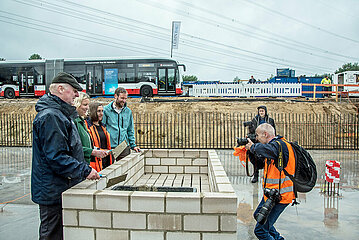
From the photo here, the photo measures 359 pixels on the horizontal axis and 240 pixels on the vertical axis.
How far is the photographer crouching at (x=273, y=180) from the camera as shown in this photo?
309 cm

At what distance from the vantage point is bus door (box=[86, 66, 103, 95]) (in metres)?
19.1

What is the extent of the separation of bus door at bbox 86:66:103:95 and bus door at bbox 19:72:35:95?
4129 mm

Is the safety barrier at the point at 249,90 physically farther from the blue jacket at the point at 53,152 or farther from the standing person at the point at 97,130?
the blue jacket at the point at 53,152

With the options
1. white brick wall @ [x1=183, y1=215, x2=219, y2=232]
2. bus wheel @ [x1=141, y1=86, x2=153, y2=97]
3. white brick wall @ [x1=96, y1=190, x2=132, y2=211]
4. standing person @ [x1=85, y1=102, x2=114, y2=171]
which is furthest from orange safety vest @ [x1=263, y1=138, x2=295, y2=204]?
bus wheel @ [x1=141, y1=86, x2=153, y2=97]

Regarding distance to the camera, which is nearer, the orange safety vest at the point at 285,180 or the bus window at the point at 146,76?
the orange safety vest at the point at 285,180

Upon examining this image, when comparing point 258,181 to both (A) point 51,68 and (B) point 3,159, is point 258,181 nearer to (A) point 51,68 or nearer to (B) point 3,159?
(B) point 3,159

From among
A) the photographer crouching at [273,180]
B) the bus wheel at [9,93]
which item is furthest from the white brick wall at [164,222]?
the bus wheel at [9,93]

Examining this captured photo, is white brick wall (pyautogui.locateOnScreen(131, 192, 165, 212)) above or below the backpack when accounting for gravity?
below

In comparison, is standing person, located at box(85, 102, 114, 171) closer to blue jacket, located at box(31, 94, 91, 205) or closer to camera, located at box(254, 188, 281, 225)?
blue jacket, located at box(31, 94, 91, 205)

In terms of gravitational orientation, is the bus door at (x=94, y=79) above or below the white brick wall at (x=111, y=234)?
above

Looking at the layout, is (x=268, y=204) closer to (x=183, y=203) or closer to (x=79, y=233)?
(x=183, y=203)

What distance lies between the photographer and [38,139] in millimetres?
2586

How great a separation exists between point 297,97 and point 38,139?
65.5 feet

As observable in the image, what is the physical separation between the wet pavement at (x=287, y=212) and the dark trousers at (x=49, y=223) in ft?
5.11
